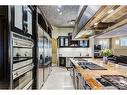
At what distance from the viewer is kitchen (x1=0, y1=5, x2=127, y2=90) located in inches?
71.4

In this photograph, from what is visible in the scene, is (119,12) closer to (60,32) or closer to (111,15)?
(111,15)

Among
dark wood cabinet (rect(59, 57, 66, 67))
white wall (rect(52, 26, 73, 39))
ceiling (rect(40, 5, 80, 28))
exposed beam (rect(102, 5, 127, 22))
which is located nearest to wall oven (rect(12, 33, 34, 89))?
exposed beam (rect(102, 5, 127, 22))

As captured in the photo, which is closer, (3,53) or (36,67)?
(3,53)

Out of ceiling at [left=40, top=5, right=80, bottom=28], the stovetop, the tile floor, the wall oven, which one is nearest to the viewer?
the stovetop

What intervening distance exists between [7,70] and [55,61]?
11.0m

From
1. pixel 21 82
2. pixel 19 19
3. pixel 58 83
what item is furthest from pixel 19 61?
pixel 58 83

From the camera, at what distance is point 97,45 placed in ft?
33.1

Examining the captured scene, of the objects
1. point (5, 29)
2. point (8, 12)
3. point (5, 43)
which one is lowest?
point (5, 43)

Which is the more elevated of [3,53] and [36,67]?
[3,53]

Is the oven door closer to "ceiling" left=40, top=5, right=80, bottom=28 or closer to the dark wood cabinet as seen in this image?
"ceiling" left=40, top=5, right=80, bottom=28

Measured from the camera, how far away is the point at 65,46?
37.6ft

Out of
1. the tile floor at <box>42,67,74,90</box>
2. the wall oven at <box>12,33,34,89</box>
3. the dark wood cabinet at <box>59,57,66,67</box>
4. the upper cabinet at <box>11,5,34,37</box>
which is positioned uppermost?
the upper cabinet at <box>11,5,34,37</box>
